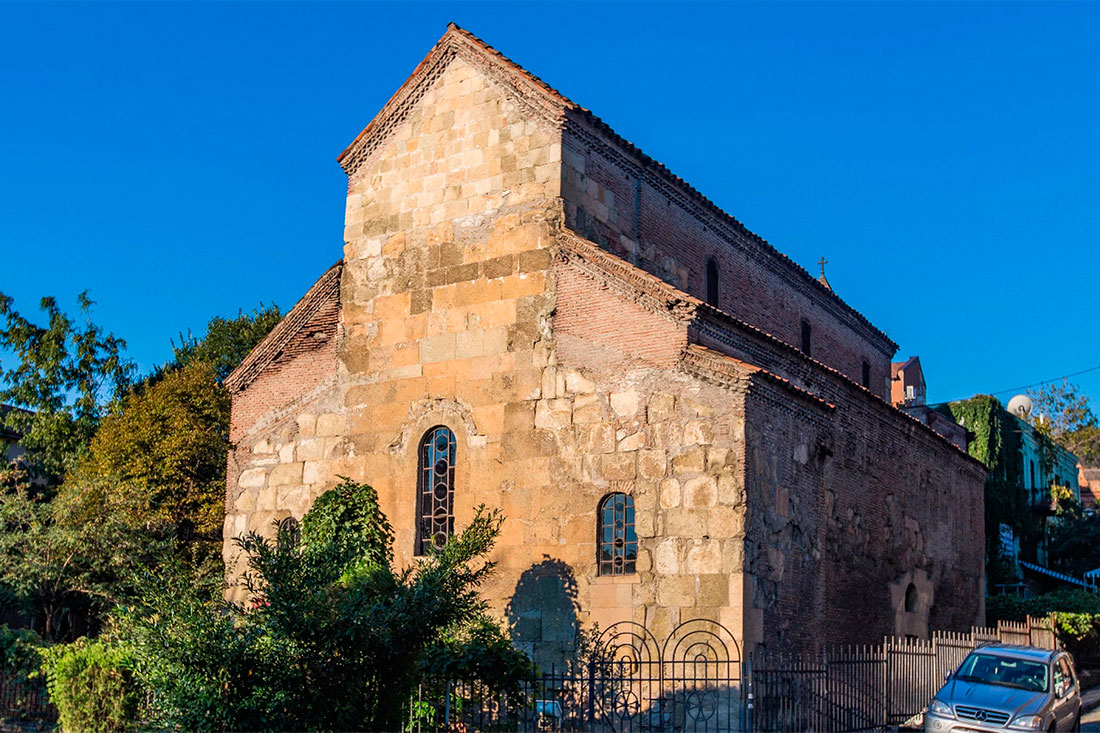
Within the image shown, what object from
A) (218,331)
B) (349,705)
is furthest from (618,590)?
(218,331)

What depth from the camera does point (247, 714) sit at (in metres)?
13.1

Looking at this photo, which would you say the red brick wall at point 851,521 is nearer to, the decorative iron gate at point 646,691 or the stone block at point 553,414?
the decorative iron gate at point 646,691

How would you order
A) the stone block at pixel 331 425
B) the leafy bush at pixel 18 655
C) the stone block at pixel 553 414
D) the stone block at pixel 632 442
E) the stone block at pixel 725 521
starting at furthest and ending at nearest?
the stone block at pixel 331 425 → the leafy bush at pixel 18 655 → the stone block at pixel 553 414 → the stone block at pixel 632 442 → the stone block at pixel 725 521

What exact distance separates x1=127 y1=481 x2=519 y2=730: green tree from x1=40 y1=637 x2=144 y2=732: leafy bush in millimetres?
3264

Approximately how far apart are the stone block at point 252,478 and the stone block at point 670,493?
358 inches

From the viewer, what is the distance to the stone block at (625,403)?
1920 centimetres

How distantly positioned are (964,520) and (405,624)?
20.6 m

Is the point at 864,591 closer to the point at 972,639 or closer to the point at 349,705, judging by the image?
the point at 972,639

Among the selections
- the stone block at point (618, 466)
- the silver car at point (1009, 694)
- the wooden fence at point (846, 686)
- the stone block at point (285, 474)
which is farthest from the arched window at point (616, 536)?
the stone block at point (285, 474)

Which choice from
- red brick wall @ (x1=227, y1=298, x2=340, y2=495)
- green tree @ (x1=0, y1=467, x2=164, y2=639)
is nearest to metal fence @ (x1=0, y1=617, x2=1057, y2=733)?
red brick wall @ (x1=227, y1=298, x2=340, y2=495)

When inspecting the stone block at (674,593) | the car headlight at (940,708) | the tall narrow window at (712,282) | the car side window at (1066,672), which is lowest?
the car headlight at (940,708)

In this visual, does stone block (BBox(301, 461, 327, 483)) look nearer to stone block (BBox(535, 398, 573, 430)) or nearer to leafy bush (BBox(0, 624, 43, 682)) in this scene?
stone block (BBox(535, 398, 573, 430))

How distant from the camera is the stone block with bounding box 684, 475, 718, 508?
18156mm

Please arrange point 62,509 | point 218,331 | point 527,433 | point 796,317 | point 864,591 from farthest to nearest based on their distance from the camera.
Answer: point 218,331 → point 796,317 → point 62,509 → point 864,591 → point 527,433
